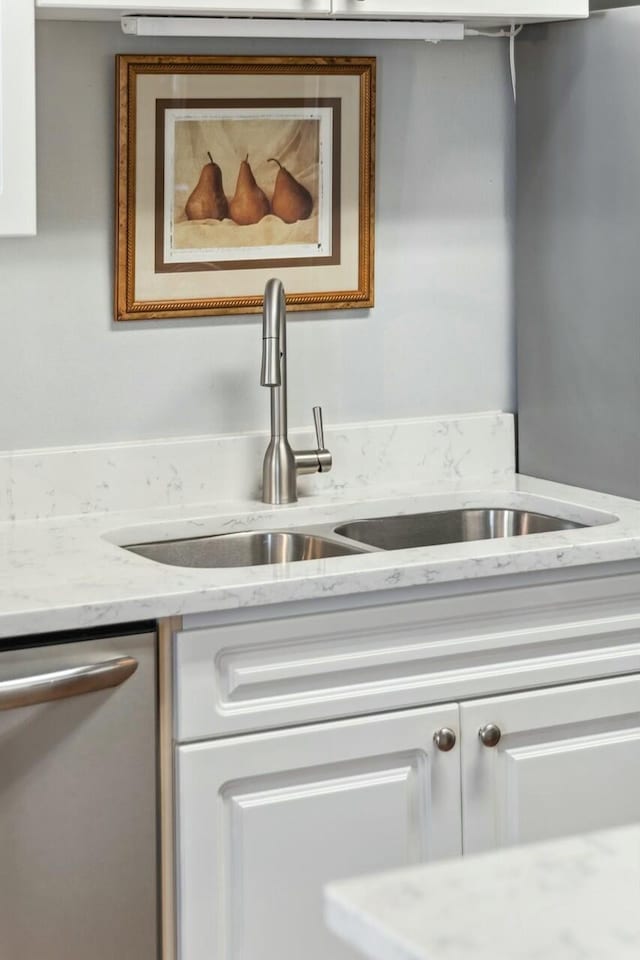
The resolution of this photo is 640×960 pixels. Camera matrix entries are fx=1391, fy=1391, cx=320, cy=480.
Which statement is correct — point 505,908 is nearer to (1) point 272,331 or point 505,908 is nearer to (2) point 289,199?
(1) point 272,331

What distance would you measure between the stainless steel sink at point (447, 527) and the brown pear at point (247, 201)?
1.92 feet

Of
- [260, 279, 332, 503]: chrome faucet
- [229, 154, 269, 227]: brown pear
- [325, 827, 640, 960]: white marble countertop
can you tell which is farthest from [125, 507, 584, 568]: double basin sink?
[325, 827, 640, 960]: white marble countertop

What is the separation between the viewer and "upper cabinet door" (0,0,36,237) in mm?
1967

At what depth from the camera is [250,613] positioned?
1.97m

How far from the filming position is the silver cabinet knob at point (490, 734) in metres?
2.12

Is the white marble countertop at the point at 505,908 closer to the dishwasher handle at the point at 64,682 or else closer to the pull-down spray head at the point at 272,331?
the dishwasher handle at the point at 64,682

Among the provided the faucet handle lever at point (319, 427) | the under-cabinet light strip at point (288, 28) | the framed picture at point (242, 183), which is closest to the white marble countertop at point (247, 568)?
the faucet handle lever at point (319, 427)

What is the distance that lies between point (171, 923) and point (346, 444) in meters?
1.01

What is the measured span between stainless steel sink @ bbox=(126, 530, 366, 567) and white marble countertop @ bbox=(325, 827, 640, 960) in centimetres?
150

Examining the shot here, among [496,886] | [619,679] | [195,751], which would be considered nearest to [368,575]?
[195,751]

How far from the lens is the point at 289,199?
2.54 meters

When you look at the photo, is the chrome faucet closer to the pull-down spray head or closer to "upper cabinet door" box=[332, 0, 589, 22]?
the pull-down spray head

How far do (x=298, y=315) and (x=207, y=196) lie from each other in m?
0.28

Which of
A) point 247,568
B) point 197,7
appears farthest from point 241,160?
point 247,568
